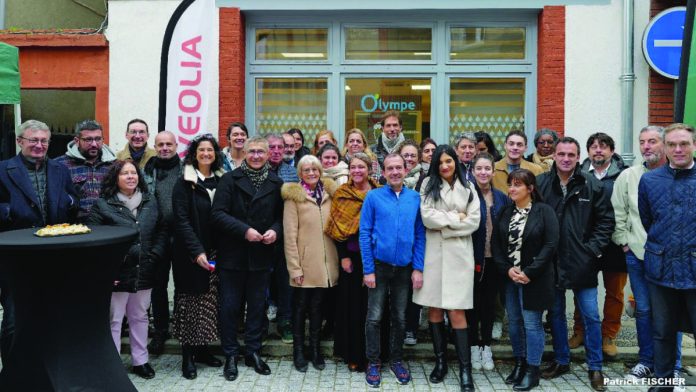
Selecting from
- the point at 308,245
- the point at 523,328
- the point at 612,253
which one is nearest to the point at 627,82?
the point at 612,253

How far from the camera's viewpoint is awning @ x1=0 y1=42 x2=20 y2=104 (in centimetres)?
661

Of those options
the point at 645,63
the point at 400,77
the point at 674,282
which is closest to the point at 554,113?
the point at 645,63

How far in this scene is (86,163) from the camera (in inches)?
214

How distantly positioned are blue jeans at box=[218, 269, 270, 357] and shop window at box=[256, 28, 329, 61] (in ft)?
15.1

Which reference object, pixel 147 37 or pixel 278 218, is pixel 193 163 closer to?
pixel 278 218

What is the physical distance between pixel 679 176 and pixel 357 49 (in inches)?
214

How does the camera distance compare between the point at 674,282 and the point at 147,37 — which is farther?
the point at 147,37

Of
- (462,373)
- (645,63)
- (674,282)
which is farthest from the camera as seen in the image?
(645,63)

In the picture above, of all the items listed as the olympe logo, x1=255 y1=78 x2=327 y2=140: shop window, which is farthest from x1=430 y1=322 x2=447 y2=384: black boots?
x1=255 y1=78 x2=327 y2=140: shop window

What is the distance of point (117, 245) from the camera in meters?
4.17

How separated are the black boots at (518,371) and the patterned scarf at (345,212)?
69.9 inches

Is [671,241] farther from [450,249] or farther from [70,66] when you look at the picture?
[70,66]

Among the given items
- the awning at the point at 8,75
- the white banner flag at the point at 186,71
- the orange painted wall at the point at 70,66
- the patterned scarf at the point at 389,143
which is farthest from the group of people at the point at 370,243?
the orange painted wall at the point at 70,66

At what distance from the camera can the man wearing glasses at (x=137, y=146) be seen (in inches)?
231
